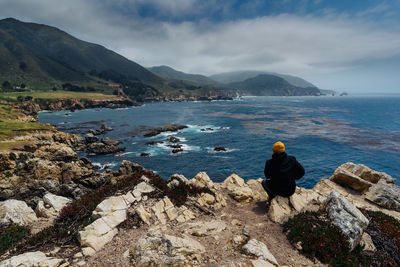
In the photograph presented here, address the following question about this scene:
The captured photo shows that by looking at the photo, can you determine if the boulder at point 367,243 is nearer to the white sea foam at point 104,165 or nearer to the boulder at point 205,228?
the boulder at point 205,228

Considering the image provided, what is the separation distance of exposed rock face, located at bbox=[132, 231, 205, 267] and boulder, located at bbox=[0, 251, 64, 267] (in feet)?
9.24

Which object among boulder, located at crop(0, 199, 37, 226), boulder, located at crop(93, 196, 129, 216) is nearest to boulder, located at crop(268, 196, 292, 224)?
boulder, located at crop(93, 196, 129, 216)

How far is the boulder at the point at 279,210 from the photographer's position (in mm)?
10381

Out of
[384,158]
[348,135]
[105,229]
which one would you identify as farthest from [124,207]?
[348,135]

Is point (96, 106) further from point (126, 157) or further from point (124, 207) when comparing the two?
point (124, 207)

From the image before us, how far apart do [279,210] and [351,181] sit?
31.6ft

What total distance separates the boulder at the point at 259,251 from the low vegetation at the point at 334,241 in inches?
66.5

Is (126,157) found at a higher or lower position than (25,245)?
lower

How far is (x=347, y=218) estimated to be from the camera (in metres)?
8.81

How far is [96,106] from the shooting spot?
6196 inches

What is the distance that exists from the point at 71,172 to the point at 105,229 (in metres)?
24.1

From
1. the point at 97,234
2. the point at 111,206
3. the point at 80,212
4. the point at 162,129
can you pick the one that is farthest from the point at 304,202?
the point at 162,129

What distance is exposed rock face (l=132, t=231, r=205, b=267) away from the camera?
22.3 feet

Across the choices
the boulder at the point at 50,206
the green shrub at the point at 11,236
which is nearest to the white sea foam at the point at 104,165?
the boulder at the point at 50,206
